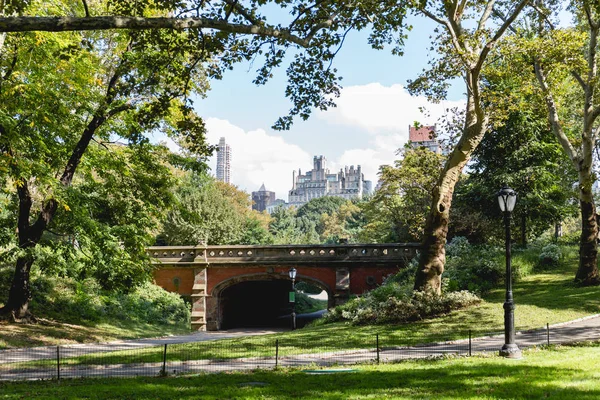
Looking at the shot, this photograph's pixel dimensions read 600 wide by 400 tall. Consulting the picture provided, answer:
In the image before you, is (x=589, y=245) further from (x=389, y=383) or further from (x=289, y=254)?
(x=289, y=254)

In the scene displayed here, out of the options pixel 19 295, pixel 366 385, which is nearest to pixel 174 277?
pixel 19 295

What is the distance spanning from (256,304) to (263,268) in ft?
44.5

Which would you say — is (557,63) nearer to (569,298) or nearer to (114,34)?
(569,298)

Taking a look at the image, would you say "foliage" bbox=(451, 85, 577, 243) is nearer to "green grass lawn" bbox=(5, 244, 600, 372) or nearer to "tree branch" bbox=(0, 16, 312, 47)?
"green grass lawn" bbox=(5, 244, 600, 372)

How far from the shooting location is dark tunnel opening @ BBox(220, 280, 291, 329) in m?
37.7

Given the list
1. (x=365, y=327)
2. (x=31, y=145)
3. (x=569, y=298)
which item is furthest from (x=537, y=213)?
(x=31, y=145)

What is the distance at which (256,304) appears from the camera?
150 feet

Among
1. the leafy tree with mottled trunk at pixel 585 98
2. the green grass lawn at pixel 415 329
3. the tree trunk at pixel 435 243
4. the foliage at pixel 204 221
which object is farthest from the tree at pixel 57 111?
the foliage at pixel 204 221

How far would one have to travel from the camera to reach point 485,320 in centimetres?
1714

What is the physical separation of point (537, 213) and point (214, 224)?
2780cm

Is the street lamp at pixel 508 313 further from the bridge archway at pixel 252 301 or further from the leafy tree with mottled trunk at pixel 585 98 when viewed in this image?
the bridge archway at pixel 252 301

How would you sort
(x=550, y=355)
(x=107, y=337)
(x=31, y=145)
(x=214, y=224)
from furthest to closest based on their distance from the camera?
(x=214, y=224), (x=107, y=337), (x=31, y=145), (x=550, y=355)

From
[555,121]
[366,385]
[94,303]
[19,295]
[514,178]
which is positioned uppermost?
[555,121]

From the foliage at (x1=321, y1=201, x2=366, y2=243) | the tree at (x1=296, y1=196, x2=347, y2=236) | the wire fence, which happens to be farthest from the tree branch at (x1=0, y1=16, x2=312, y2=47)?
the tree at (x1=296, y1=196, x2=347, y2=236)
